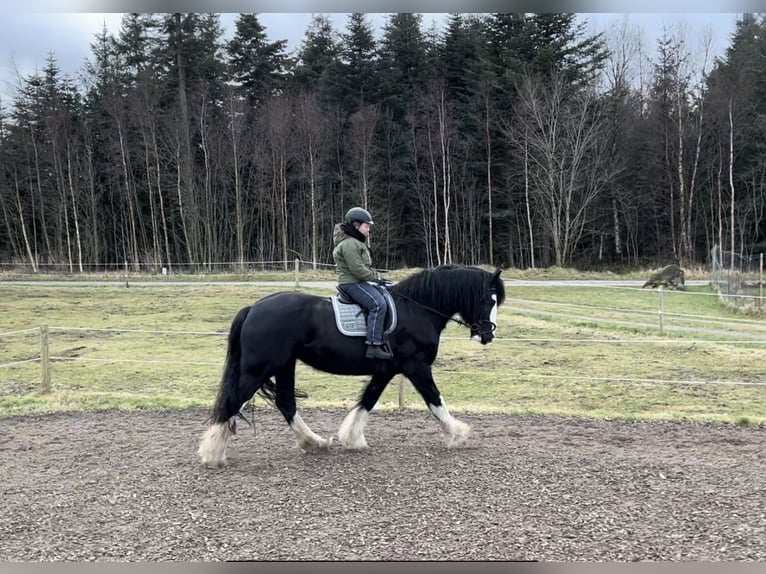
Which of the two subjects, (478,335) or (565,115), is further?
(565,115)

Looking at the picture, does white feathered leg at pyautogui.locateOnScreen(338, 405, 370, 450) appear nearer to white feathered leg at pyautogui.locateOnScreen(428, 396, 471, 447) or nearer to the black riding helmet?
white feathered leg at pyautogui.locateOnScreen(428, 396, 471, 447)

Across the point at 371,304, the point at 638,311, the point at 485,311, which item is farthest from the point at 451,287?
the point at 638,311

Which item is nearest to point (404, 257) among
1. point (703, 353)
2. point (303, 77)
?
point (303, 77)

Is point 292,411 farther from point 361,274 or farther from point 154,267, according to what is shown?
point 154,267

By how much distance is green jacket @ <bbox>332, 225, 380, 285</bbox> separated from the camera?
16.4ft

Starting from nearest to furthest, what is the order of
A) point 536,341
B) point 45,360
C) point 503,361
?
point 45,360, point 503,361, point 536,341

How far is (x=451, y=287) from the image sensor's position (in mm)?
5324

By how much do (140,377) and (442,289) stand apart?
21.8 feet

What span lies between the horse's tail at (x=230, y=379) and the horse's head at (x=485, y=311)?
203 cm

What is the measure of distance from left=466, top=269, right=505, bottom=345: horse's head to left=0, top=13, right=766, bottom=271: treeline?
23438 millimetres

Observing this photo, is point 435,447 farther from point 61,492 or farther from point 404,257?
point 404,257

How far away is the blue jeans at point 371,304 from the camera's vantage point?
503cm

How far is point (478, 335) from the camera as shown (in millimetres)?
5324

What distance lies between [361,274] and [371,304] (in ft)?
0.90
